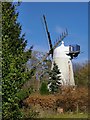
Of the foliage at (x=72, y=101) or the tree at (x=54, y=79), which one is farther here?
the tree at (x=54, y=79)

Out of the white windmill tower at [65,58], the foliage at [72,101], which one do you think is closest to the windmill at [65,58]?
the white windmill tower at [65,58]

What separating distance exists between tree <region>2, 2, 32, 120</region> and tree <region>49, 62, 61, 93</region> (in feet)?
56.8

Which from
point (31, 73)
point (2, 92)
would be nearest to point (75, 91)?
point (31, 73)

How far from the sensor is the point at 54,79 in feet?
94.5

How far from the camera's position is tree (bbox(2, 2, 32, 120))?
27.1 ft

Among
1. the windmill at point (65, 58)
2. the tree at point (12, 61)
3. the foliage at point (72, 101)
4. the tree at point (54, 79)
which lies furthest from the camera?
the windmill at point (65, 58)

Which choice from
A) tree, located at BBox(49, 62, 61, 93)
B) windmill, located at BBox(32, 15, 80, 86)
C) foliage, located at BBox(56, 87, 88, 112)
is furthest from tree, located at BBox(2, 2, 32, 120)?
windmill, located at BBox(32, 15, 80, 86)

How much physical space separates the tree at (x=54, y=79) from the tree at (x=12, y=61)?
17.3 meters

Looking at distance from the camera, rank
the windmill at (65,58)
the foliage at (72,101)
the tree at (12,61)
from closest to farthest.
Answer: the tree at (12,61) → the foliage at (72,101) → the windmill at (65,58)

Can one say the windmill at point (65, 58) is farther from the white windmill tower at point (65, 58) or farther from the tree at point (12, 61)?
the tree at point (12, 61)

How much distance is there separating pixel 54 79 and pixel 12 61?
67.2 ft

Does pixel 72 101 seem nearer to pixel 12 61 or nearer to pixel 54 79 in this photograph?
pixel 54 79

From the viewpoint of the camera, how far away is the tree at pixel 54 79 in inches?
1075

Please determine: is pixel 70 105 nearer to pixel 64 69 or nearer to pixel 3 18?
pixel 64 69
